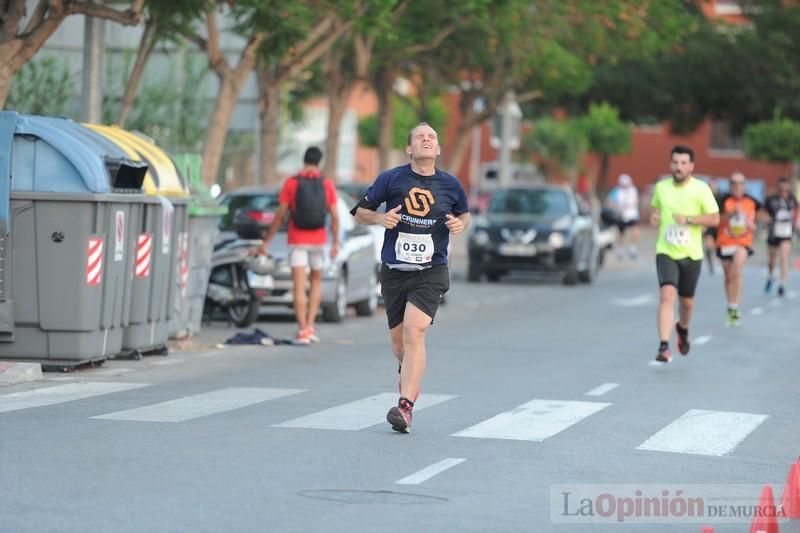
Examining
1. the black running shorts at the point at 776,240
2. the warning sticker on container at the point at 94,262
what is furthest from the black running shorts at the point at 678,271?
the black running shorts at the point at 776,240

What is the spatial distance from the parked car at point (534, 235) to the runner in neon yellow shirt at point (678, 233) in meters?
14.9

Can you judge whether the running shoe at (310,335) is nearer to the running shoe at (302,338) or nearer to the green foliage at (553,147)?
the running shoe at (302,338)

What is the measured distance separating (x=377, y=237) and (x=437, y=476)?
14.3m

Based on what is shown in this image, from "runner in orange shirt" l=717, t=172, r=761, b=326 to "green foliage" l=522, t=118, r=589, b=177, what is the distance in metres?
44.3

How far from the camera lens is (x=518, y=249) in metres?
31.8

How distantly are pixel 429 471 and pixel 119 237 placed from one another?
615 cm

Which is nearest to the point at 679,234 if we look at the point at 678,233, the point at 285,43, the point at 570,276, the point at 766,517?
the point at 678,233

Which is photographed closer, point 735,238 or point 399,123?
point 735,238

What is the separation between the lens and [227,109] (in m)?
24.1

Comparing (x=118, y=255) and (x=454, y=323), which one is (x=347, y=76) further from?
(x=118, y=255)

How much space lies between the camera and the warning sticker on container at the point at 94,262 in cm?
1416

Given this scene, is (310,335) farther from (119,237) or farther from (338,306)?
(119,237)

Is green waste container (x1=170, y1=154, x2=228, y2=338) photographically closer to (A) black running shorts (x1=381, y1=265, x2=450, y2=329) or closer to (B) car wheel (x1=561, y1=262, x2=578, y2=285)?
(A) black running shorts (x1=381, y1=265, x2=450, y2=329)

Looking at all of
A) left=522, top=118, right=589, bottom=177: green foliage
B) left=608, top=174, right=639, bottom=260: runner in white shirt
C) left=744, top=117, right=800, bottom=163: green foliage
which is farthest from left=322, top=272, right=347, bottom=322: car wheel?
left=522, top=118, right=589, bottom=177: green foliage
